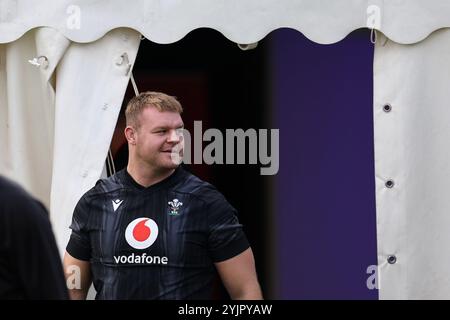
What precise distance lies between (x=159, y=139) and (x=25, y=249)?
1.52 meters

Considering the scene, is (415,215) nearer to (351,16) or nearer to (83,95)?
(351,16)

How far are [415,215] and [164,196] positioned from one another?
1.08 meters

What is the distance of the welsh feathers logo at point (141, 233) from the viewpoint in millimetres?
3961

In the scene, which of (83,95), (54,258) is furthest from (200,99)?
(54,258)

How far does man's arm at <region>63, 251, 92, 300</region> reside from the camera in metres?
4.09

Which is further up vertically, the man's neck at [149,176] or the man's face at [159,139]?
the man's face at [159,139]

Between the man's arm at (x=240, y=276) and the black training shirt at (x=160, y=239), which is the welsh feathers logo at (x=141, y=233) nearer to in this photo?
the black training shirt at (x=160, y=239)

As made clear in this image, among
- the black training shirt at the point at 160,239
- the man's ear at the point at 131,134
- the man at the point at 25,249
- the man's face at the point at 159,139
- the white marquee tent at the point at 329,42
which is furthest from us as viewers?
the white marquee tent at the point at 329,42

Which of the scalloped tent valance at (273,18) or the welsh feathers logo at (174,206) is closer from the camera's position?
the welsh feathers logo at (174,206)

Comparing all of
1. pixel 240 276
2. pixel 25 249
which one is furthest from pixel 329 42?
pixel 25 249

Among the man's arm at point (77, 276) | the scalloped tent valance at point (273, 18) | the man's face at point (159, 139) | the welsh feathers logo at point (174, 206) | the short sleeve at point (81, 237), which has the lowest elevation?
the man's arm at point (77, 276)

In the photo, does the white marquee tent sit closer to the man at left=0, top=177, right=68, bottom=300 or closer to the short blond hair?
the short blond hair

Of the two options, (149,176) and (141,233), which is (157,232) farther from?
(149,176)

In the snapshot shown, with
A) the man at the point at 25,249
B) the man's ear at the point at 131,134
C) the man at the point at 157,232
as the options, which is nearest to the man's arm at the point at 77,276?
the man at the point at 157,232
